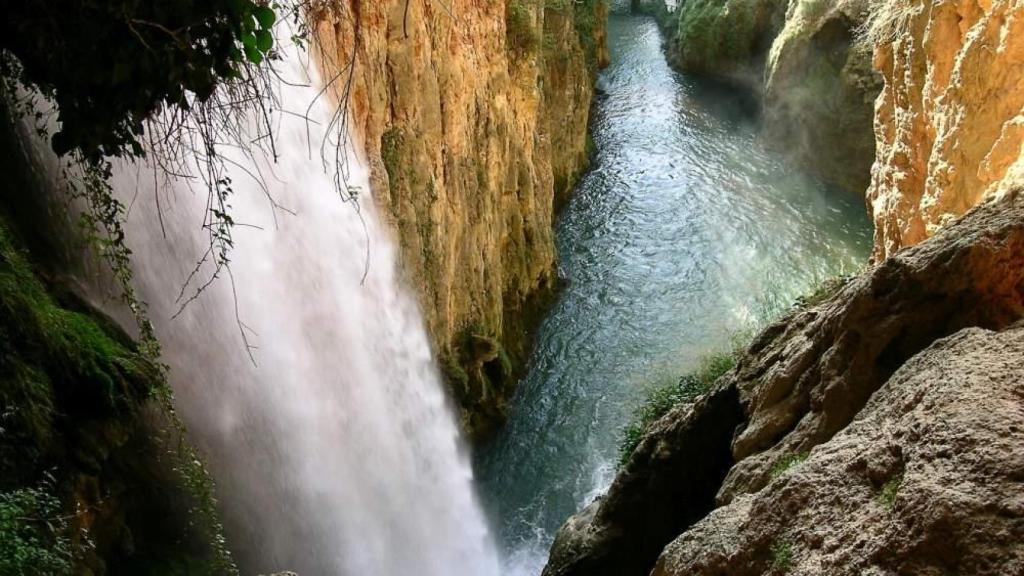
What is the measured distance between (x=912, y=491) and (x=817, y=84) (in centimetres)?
2299

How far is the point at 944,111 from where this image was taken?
24.3 ft

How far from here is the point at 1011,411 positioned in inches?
116

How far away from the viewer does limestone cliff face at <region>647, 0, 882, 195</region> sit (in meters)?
21.1

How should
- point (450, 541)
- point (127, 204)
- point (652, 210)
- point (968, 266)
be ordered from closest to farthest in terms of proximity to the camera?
1. point (968, 266)
2. point (127, 204)
3. point (450, 541)
4. point (652, 210)

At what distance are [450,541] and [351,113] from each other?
Result: 628 centimetres

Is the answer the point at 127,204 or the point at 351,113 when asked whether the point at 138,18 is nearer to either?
the point at 127,204

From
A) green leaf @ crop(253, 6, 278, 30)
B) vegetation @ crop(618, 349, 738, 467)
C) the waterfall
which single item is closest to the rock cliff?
the waterfall

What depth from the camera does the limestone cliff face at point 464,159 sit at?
852 centimetres

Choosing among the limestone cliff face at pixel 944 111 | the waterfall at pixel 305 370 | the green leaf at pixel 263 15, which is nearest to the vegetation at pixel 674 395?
the waterfall at pixel 305 370

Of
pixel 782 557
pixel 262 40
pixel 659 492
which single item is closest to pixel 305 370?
pixel 659 492

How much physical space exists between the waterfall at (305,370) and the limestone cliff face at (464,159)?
0.58 metres

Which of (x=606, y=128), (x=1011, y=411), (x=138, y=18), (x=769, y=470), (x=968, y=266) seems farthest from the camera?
(x=606, y=128)

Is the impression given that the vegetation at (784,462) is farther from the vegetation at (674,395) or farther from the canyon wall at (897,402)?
the vegetation at (674,395)

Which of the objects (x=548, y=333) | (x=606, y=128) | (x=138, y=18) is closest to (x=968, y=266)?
(x=138, y=18)
